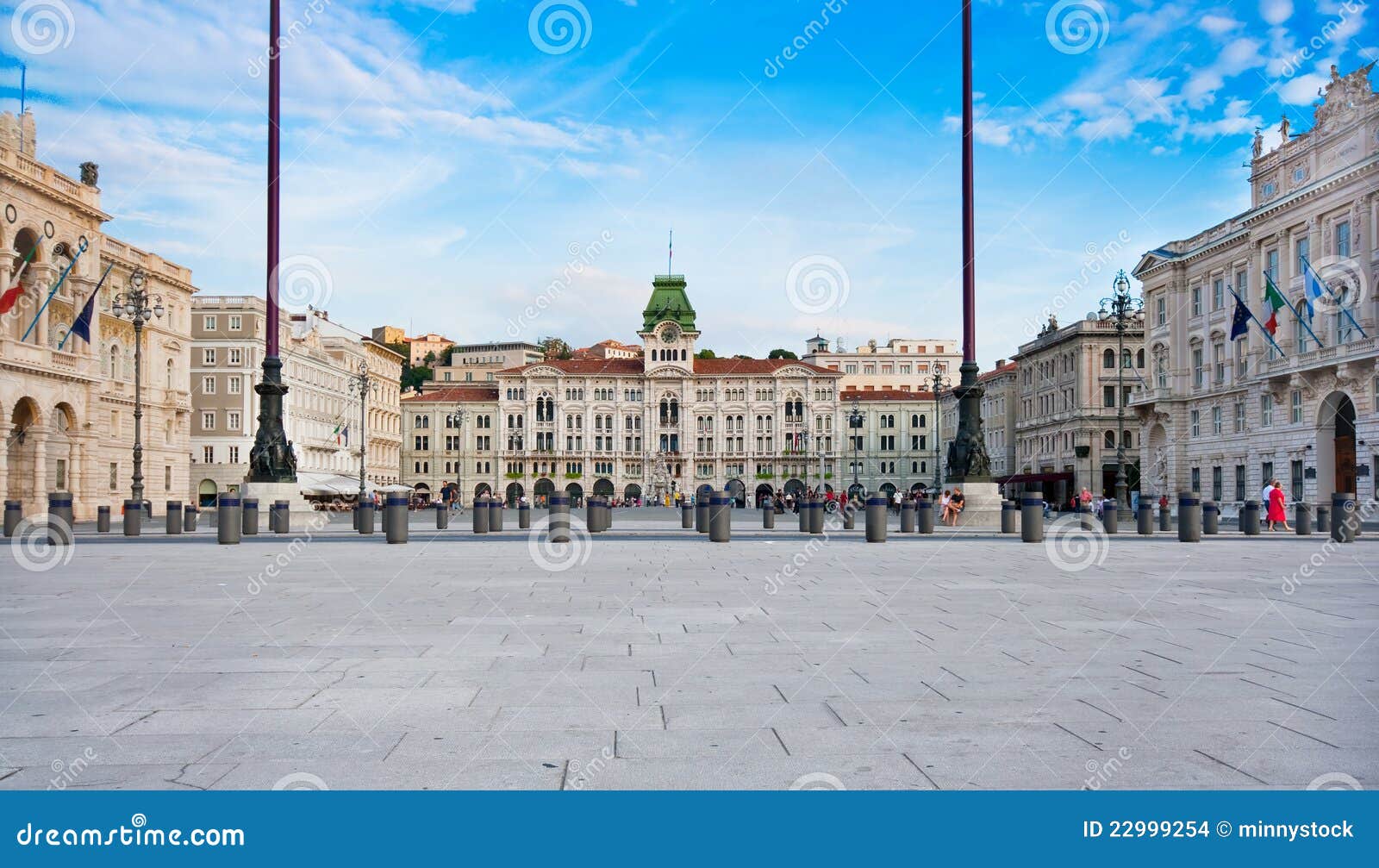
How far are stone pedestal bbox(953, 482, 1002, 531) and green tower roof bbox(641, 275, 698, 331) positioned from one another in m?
101

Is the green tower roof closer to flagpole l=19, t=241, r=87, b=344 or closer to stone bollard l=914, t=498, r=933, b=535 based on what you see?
flagpole l=19, t=241, r=87, b=344

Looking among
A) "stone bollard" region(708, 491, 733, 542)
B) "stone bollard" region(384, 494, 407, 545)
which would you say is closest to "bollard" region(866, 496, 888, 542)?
"stone bollard" region(708, 491, 733, 542)

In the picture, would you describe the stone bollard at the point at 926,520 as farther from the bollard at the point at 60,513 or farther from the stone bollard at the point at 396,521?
the bollard at the point at 60,513

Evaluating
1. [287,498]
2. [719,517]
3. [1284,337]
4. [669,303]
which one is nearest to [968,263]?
[719,517]

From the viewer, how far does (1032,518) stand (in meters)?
21.9

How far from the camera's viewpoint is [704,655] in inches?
295

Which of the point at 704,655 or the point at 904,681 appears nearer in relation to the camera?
the point at 904,681

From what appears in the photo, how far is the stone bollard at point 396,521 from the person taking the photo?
22.0m

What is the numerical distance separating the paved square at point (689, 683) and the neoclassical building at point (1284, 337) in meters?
37.8

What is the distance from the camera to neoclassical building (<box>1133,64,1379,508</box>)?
147 feet

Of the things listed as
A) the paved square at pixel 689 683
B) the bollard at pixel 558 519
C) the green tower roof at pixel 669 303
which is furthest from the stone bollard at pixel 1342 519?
the green tower roof at pixel 669 303

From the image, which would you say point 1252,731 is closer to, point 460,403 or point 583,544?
point 583,544

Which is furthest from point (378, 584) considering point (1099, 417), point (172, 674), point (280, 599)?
point (1099, 417)

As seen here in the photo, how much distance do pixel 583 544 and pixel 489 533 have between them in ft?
23.0
